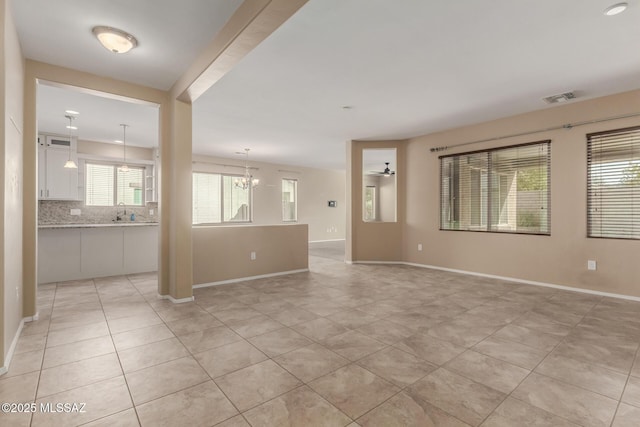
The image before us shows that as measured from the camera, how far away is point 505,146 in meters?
5.05

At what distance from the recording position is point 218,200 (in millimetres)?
8961

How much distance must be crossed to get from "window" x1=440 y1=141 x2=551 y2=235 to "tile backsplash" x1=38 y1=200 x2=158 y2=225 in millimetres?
6428

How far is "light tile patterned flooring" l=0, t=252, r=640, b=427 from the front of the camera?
171cm

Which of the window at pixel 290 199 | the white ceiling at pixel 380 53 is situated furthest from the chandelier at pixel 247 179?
the white ceiling at pixel 380 53

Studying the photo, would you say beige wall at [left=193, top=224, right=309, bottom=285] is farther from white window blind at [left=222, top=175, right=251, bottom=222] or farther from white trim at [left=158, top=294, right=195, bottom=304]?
white window blind at [left=222, top=175, right=251, bottom=222]

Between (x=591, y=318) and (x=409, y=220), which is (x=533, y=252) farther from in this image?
(x=409, y=220)

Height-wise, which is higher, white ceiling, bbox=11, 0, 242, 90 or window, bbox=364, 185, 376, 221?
white ceiling, bbox=11, 0, 242, 90

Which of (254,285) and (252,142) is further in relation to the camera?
(252,142)

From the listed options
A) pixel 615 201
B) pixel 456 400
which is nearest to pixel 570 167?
pixel 615 201

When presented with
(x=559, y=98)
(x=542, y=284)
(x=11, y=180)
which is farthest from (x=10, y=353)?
(x=559, y=98)

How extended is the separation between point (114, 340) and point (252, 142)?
5.08m

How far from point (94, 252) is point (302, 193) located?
6.42 meters

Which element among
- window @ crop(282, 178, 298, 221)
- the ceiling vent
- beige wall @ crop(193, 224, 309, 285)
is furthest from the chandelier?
the ceiling vent

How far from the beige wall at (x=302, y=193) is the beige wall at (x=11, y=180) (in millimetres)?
5550
